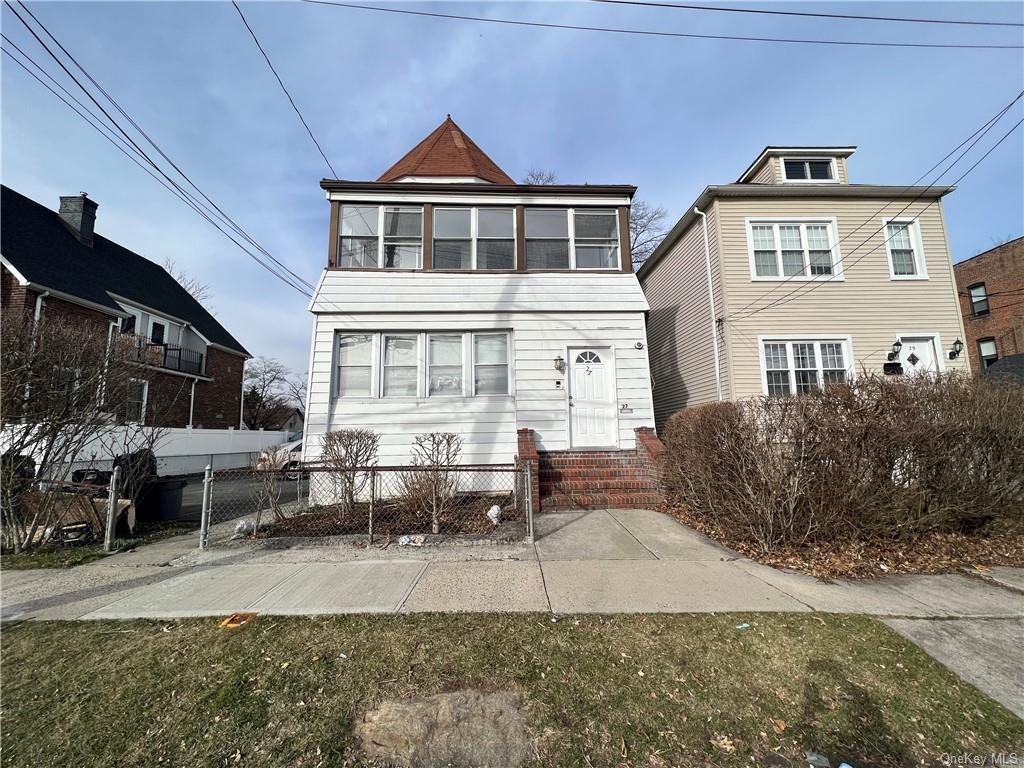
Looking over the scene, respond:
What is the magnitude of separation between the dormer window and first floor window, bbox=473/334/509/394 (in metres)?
10.8

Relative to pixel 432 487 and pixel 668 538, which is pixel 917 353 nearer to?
pixel 668 538

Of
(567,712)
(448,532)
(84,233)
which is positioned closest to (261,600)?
(448,532)

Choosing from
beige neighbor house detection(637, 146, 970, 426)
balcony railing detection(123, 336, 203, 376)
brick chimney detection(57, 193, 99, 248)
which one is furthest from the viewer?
balcony railing detection(123, 336, 203, 376)

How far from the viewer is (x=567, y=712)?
8.11 ft

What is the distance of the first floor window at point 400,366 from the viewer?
9.25m

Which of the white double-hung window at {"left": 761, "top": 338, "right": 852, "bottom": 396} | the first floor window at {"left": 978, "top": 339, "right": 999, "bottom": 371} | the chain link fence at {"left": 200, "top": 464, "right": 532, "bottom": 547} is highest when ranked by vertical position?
the first floor window at {"left": 978, "top": 339, "right": 999, "bottom": 371}

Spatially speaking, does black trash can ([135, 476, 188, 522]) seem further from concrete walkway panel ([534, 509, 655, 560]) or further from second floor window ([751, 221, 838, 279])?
second floor window ([751, 221, 838, 279])

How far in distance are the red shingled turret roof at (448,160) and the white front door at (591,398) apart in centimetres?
605

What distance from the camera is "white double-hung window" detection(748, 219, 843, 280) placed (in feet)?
36.9

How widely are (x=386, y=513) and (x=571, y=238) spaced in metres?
7.50

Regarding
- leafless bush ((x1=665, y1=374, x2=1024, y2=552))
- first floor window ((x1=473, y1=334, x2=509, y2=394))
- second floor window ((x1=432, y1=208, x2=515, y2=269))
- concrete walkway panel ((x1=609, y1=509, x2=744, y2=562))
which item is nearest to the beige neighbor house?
leafless bush ((x1=665, y1=374, x2=1024, y2=552))

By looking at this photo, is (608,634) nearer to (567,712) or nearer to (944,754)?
(567,712)

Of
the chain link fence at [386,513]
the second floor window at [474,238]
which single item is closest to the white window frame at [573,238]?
the second floor window at [474,238]

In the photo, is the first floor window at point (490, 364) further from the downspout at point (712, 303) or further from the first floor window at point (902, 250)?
the first floor window at point (902, 250)
